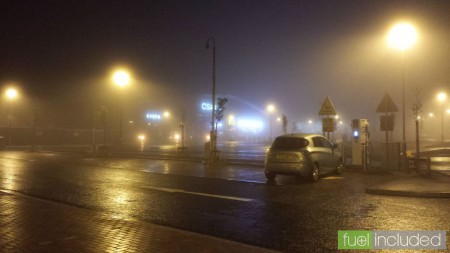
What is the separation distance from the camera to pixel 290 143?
1454 centimetres

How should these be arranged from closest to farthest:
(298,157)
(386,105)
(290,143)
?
(298,157) < (290,143) < (386,105)

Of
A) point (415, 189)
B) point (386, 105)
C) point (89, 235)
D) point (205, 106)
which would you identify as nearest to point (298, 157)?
point (415, 189)

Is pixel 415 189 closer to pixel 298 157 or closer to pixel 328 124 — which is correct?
pixel 298 157

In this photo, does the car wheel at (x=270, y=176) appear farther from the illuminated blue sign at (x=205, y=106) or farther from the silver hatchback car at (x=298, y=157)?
the illuminated blue sign at (x=205, y=106)

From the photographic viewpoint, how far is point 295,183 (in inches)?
560

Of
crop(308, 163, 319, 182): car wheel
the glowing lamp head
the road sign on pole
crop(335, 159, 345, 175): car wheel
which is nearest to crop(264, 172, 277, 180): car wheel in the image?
crop(308, 163, 319, 182): car wheel

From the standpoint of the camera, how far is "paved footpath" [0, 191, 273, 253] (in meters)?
6.12

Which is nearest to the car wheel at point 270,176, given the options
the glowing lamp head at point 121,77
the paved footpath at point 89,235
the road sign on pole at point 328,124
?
the road sign on pole at point 328,124

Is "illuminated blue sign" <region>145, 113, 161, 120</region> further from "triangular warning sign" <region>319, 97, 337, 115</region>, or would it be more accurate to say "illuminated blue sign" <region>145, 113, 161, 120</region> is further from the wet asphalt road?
the wet asphalt road

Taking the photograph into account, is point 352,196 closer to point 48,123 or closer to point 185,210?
point 185,210

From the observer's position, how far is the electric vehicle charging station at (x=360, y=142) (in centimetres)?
1794

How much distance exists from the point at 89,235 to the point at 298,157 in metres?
8.65

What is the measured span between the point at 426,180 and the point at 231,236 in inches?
378

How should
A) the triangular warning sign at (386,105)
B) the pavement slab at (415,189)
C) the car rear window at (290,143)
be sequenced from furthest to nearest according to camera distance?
the triangular warning sign at (386,105) → the car rear window at (290,143) → the pavement slab at (415,189)
